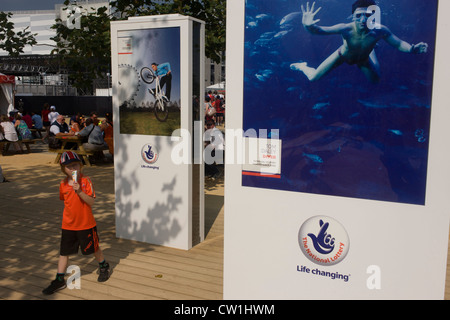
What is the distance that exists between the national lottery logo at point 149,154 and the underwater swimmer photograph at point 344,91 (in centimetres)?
299

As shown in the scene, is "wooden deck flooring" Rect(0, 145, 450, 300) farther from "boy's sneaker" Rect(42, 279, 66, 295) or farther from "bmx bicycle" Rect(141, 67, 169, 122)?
"bmx bicycle" Rect(141, 67, 169, 122)

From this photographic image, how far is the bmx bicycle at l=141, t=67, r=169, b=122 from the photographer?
17.0ft

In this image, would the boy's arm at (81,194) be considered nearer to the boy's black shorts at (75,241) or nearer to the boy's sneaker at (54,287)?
the boy's black shorts at (75,241)

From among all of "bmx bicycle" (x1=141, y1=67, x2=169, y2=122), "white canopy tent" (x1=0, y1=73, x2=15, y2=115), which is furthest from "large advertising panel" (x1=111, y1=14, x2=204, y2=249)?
"white canopy tent" (x1=0, y1=73, x2=15, y2=115)

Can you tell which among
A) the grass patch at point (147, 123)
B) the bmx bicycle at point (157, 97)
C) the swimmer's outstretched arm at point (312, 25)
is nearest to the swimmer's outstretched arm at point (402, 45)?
the swimmer's outstretched arm at point (312, 25)

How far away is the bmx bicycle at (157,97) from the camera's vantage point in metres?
5.18

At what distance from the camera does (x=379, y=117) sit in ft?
7.06

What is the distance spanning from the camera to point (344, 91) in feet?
7.30

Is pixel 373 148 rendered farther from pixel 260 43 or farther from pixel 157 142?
pixel 157 142

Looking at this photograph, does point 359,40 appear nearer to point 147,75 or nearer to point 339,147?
point 339,147

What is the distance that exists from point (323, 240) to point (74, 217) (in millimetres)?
2697

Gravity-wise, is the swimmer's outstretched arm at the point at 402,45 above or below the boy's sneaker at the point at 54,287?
above
